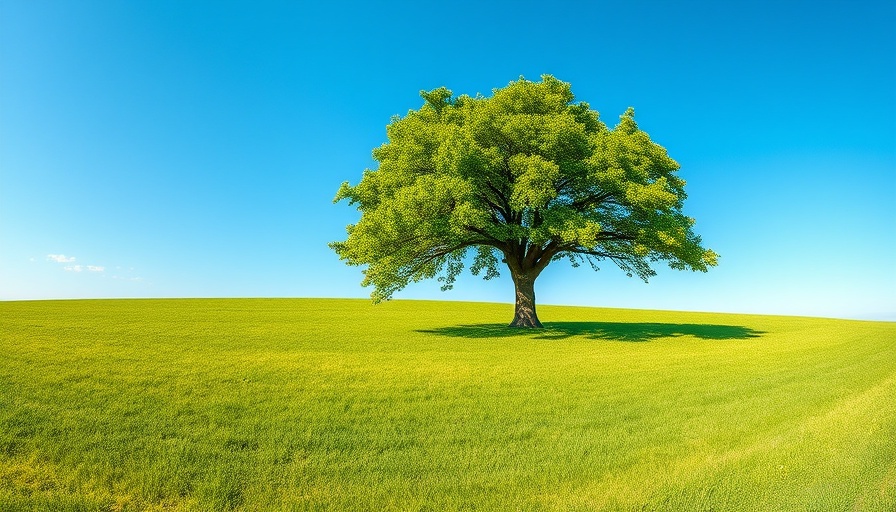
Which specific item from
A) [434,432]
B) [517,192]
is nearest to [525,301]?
[517,192]

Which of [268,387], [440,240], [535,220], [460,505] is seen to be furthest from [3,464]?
[535,220]

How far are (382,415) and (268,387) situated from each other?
4.02m

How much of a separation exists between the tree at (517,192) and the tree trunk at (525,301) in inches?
2.7

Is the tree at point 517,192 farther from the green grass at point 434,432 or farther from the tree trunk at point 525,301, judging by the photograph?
the green grass at point 434,432

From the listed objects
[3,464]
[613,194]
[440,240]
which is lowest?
[3,464]

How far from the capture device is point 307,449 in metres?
8.12

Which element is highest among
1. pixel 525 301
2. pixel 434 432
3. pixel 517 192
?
pixel 517 192

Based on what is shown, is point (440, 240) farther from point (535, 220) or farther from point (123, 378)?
point (123, 378)

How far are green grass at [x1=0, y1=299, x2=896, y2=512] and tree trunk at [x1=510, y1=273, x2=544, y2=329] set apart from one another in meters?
14.3

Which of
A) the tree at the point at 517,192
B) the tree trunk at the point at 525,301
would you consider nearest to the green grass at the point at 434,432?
the tree at the point at 517,192

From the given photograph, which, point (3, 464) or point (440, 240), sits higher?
point (440, 240)

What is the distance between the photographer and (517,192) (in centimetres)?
2738

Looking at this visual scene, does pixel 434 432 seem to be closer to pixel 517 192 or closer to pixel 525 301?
pixel 517 192

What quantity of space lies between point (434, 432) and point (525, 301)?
24409 mm
